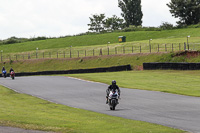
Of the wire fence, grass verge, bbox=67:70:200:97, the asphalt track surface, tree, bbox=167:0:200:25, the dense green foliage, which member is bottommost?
the asphalt track surface

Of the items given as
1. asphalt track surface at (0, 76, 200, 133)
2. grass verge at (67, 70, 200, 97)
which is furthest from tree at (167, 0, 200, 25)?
asphalt track surface at (0, 76, 200, 133)

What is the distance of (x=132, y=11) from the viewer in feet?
440

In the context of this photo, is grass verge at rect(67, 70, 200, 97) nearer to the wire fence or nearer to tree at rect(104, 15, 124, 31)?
the wire fence

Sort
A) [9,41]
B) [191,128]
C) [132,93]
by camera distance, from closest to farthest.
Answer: [191,128], [132,93], [9,41]

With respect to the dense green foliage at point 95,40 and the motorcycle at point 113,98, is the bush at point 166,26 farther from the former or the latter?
the motorcycle at point 113,98

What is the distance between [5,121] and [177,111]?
8479 mm

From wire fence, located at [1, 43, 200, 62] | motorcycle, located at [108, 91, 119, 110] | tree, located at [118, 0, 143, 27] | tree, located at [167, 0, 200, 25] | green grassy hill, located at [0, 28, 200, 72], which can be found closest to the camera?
motorcycle, located at [108, 91, 119, 110]

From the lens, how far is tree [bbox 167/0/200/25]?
11044 centimetres

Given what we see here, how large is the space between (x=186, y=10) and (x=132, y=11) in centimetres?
2631

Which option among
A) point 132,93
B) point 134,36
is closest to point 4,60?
point 134,36

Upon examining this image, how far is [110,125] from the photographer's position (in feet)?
51.0

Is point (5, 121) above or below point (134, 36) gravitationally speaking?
below

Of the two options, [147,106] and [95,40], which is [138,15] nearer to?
[95,40]

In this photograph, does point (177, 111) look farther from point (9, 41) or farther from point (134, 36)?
point (9, 41)
